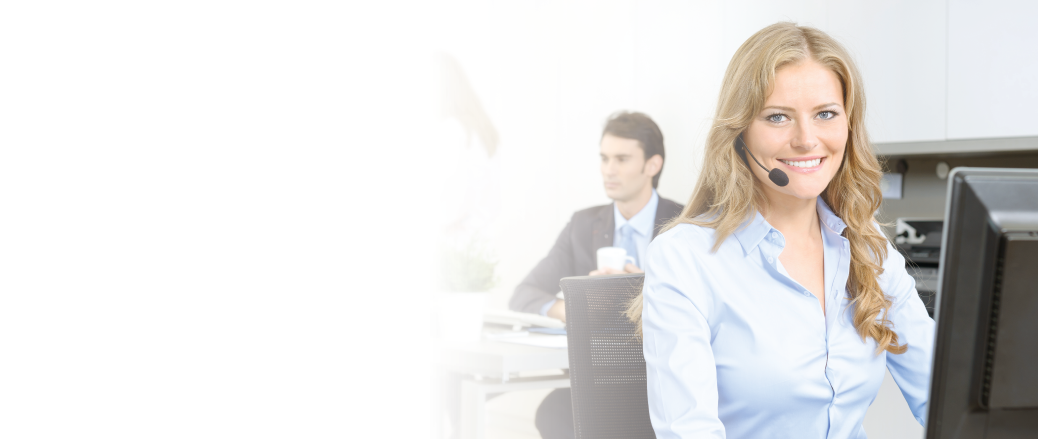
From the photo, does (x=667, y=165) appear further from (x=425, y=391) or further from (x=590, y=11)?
(x=425, y=391)

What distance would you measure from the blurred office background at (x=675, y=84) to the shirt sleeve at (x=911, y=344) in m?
1.78

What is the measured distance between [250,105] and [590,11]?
1.45m

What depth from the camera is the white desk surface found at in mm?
1651

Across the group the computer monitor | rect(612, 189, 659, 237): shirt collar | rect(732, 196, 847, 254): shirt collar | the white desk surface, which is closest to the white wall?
rect(612, 189, 659, 237): shirt collar

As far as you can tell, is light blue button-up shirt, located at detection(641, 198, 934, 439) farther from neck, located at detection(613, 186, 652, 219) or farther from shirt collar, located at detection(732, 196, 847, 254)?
neck, located at detection(613, 186, 652, 219)

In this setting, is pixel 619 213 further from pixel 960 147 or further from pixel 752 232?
pixel 752 232

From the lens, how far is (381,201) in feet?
8.70

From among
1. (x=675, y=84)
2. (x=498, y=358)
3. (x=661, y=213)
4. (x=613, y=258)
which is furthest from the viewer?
(x=675, y=84)

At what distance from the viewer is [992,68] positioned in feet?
9.48

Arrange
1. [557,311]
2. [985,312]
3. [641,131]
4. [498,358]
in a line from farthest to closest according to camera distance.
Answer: [641,131], [557,311], [498,358], [985,312]

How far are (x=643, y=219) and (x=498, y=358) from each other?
132 centimetres

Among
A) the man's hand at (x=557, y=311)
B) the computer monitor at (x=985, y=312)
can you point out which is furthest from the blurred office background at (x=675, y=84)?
the computer monitor at (x=985, y=312)

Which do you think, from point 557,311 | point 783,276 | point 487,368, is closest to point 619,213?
point 557,311

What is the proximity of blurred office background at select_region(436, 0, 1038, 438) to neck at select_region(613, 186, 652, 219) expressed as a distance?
0.21 m
